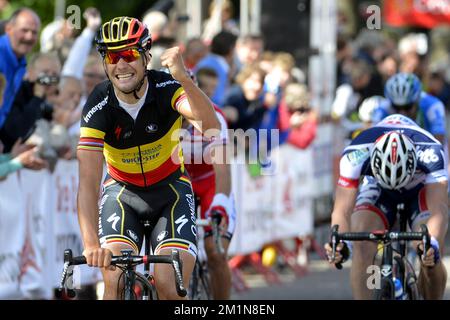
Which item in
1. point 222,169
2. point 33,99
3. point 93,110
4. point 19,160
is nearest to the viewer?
point 93,110

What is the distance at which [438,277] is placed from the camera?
10.2 m

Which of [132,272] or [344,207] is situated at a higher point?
Result: [344,207]

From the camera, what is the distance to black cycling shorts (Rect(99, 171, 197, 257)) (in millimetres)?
8523

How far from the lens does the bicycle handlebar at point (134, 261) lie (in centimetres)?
746

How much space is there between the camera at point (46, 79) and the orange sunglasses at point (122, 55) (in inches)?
151

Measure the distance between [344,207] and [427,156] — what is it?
0.73 meters

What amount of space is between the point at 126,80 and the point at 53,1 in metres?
19.9

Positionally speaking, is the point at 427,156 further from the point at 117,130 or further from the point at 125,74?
the point at 125,74

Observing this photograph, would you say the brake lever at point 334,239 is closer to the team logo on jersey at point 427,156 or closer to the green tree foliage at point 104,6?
the team logo on jersey at point 427,156

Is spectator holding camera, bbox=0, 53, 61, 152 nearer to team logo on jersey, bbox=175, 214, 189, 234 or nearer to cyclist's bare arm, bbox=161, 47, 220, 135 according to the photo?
team logo on jersey, bbox=175, 214, 189, 234

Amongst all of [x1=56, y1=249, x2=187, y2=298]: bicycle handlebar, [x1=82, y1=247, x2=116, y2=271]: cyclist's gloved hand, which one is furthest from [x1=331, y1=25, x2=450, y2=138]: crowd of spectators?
[x1=82, y1=247, x2=116, y2=271]: cyclist's gloved hand

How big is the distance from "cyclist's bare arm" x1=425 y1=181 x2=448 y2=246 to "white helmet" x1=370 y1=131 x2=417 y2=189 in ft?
1.04

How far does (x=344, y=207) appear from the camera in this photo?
975cm

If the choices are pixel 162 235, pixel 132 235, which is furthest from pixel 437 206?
pixel 132 235
